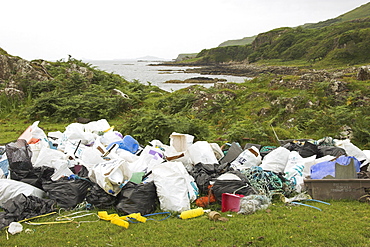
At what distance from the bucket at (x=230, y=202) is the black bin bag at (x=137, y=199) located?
1156 millimetres

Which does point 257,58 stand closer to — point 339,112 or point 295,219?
point 339,112

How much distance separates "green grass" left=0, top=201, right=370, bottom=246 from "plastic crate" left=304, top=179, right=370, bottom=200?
438mm

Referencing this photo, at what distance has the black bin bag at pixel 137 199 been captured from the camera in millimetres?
5000

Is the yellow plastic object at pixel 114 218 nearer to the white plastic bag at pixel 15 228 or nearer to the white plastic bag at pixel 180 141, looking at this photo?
the white plastic bag at pixel 15 228

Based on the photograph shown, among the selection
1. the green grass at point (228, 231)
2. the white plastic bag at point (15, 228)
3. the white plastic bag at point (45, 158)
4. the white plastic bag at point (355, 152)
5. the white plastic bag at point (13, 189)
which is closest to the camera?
the green grass at point (228, 231)

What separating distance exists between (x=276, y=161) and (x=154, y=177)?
2.71m

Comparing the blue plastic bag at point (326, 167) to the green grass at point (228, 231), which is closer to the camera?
the green grass at point (228, 231)

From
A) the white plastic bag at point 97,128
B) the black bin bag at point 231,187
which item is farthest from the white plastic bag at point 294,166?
the white plastic bag at point 97,128

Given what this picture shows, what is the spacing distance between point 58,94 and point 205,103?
24.6ft

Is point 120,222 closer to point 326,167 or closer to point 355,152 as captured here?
point 326,167

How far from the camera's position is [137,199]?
5031 millimetres

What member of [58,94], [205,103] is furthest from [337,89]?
[58,94]

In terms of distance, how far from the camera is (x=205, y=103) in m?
14.6

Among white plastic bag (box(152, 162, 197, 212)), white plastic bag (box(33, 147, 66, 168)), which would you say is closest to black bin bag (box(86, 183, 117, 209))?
white plastic bag (box(152, 162, 197, 212))
